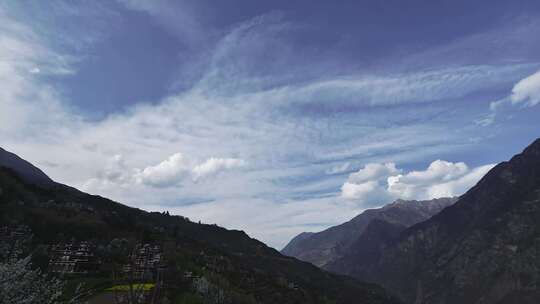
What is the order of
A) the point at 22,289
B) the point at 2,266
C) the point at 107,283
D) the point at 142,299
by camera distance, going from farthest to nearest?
the point at 107,283 < the point at 142,299 < the point at 22,289 < the point at 2,266

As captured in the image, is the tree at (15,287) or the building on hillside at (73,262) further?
the building on hillside at (73,262)

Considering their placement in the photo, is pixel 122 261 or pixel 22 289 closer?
pixel 22 289

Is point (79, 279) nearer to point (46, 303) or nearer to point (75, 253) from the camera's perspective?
point (75, 253)

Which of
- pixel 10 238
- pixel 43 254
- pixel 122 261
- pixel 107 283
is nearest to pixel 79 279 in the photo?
A: pixel 107 283

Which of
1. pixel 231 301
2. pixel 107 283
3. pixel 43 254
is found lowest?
pixel 231 301

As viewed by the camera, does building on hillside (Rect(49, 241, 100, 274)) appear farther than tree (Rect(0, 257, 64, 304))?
Yes

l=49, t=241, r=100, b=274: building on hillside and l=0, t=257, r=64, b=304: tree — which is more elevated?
l=49, t=241, r=100, b=274: building on hillside

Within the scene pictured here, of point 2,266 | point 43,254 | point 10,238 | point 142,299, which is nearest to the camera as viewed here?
point 2,266

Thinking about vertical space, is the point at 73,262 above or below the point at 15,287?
above

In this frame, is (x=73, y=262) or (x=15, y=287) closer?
(x=15, y=287)

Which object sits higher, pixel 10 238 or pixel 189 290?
pixel 10 238

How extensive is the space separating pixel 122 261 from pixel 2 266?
617 feet

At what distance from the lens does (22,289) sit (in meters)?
24.7

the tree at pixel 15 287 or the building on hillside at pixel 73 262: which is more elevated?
the building on hillside at pixel 73 262
